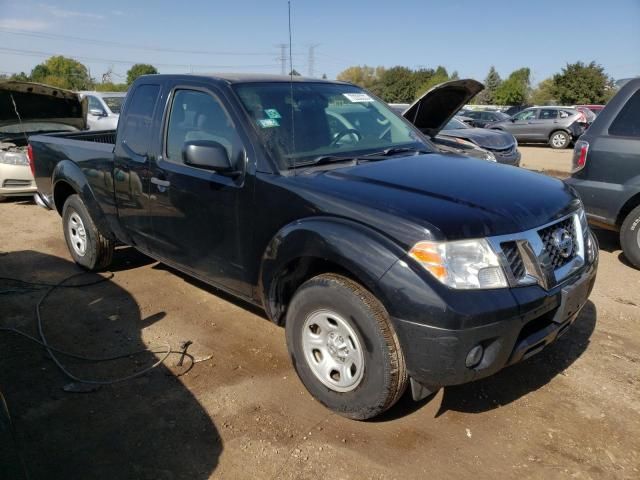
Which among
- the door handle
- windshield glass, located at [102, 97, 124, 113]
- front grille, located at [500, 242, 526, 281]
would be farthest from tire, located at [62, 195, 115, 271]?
windshield glass, located at [102, 97, 124, 113]

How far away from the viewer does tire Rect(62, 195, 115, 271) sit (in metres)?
4.95

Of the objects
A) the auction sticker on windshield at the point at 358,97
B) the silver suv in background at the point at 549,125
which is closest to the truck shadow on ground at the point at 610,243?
the auction sticker on windshield at the point at 358,97

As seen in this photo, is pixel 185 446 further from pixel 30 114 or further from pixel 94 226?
pixel 30 114

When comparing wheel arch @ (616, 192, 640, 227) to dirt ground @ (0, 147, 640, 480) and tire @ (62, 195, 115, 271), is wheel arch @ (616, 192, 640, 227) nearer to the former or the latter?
dirt ground @ (0, 147, 640, 480)

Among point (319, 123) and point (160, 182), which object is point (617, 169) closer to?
point (319, 123)

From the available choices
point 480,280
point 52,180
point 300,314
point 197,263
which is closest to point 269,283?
point 300,314

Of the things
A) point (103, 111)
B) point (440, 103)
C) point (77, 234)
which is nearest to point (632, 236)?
point (440, 103)

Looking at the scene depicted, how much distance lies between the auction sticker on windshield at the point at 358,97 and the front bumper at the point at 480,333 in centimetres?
194

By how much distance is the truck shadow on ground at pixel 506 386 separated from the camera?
3066 mm

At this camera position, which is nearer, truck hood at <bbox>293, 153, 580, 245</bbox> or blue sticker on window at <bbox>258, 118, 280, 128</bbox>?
truck hood at <bbox>293, 153, 580, 245</bbox>

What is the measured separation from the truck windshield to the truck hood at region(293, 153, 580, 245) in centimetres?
30

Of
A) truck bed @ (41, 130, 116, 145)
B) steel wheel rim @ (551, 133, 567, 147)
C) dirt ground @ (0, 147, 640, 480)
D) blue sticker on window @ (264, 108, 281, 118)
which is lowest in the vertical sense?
steel wheel rim @ (551, 133, 567, 147)

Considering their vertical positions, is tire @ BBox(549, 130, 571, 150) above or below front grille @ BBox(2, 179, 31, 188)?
below

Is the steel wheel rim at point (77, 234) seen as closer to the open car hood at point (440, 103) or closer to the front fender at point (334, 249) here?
the front fender at point (334, 249)
